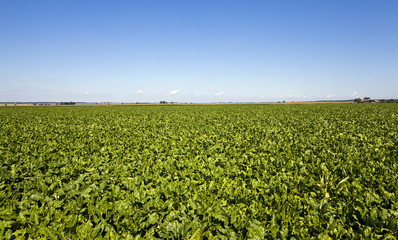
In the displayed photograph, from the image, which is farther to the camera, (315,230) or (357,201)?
(357,201)

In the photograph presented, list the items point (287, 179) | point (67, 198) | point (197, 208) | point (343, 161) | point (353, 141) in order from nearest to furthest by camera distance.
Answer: point (197, 208), point (67, 198), point (287, 179), point (343, 161), point (353, 141)

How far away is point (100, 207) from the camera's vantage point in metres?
3.76

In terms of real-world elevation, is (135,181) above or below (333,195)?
above

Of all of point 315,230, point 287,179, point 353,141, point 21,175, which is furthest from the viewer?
point 353,141

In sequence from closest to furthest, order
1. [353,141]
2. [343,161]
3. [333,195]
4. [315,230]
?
1. [315,230]
2. [333,195]
3. [343,161]
4. [353,141]

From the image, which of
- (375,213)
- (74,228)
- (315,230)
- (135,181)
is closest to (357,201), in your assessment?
(375,213)

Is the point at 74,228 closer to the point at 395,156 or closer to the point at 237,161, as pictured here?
the point at 237,161

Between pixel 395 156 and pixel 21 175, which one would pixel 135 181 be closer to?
pixel 21 175

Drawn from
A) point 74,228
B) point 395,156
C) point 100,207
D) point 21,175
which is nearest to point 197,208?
point 100,207

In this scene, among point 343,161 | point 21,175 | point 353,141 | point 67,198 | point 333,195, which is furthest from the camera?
point 353,141

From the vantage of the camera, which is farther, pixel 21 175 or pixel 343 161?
pixel 343 161

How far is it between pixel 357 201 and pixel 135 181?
4693 millimetres

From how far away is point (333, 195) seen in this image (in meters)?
4.62

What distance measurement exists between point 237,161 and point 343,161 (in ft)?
11.4
